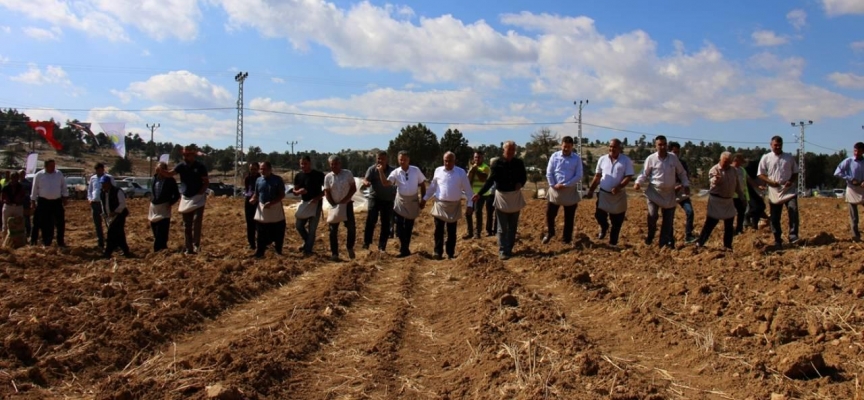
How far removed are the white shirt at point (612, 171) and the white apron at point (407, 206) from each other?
2.47 meters

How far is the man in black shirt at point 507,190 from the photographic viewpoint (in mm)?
8219

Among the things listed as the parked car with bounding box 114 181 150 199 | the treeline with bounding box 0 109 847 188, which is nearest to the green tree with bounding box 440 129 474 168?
the treeline with bounding box 0 109 847 188

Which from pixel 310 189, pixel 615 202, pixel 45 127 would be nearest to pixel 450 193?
pixel 310 189

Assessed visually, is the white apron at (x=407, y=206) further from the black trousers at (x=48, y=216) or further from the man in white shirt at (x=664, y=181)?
the black trousers at (x=48, y=216)

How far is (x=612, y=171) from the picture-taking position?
8.48 meters

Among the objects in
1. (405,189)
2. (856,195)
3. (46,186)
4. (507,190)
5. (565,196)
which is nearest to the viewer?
(856,195)

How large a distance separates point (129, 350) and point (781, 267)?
560cm

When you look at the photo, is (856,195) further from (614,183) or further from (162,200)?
(162,200)

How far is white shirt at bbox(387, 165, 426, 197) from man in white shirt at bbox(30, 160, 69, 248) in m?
5.47

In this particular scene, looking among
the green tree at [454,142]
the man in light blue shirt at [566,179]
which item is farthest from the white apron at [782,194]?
the green tree at [454,142]

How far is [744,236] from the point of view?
9.52 meters

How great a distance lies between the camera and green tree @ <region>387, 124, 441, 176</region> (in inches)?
2318

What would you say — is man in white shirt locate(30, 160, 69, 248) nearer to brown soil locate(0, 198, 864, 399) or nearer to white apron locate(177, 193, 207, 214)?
white apron locate(177, 193, 207, 214)

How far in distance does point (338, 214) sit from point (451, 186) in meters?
1.67
